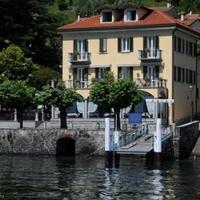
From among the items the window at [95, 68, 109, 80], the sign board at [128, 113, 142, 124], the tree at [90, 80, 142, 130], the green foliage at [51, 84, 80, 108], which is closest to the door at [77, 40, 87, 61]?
the window at [95, 68, 109, 80]

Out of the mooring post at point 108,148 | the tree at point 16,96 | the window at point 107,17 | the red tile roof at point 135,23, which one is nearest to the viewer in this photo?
the mooring post at point 108,148

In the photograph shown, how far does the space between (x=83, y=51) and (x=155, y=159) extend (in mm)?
30983

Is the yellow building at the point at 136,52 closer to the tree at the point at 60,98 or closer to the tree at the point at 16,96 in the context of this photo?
the tree at the point at 16,96

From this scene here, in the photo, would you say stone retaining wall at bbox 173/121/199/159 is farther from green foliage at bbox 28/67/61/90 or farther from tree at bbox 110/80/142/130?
green foliage at bbox 28/67/61/90

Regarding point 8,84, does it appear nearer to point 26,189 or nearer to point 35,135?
point 35,135

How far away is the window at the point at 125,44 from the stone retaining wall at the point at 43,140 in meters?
19.8

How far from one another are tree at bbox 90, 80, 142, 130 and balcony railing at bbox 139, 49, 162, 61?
12.4 m

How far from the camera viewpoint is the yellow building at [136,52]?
91.8 metres

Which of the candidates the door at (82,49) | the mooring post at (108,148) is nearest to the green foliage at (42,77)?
the door at (82,49)

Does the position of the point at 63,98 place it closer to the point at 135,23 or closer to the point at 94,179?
the point at 135,23

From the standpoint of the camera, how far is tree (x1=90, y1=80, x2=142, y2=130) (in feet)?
260

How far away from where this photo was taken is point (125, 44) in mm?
94000

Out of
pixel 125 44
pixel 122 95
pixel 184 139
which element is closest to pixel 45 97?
pixel 122 95

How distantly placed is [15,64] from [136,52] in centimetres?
1433
